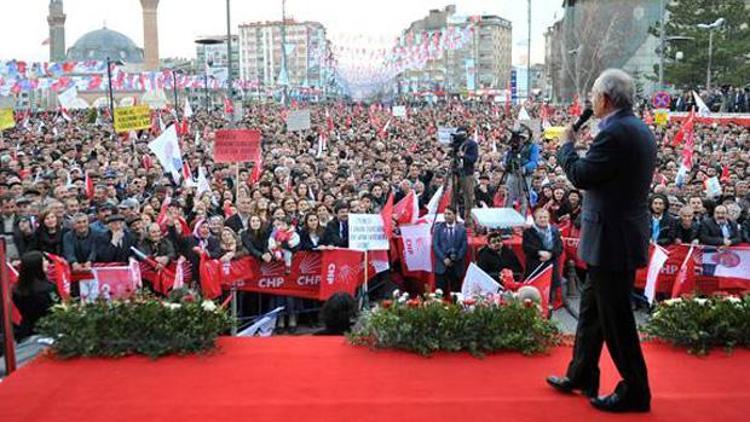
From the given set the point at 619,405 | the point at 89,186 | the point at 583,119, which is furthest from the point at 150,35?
the point at 619,405

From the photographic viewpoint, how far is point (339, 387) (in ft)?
14.7

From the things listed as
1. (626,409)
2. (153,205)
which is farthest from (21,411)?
(153,205)

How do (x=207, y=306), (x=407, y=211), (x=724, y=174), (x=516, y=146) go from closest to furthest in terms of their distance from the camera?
(x=207, y=306)
(x=407, y=211)
(x=516, y=146)
(x=724, y=174)

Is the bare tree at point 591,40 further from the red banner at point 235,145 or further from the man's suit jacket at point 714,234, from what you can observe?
the man's suit jacket at point 714,234

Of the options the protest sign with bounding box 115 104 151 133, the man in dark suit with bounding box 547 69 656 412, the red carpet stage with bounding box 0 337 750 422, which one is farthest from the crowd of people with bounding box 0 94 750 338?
the man in dark suit with bounding box 547 69 656 412

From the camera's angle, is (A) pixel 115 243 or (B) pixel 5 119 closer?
(A) pixel 115 243

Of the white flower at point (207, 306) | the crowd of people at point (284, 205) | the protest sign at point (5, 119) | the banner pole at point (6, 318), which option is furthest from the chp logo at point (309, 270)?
the protest sign at point (5, 119)

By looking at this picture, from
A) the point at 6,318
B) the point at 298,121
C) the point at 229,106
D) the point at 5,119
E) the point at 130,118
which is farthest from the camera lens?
the point at 229,106

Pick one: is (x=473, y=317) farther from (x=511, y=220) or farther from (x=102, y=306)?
(x=511, y=220)

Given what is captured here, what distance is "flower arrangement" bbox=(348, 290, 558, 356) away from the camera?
516cm

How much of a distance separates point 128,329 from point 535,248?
670 cm

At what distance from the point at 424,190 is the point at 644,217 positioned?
12072 mm

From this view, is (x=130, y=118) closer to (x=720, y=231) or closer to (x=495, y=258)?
(x=495, y=258)

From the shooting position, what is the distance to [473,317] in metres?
5.21
